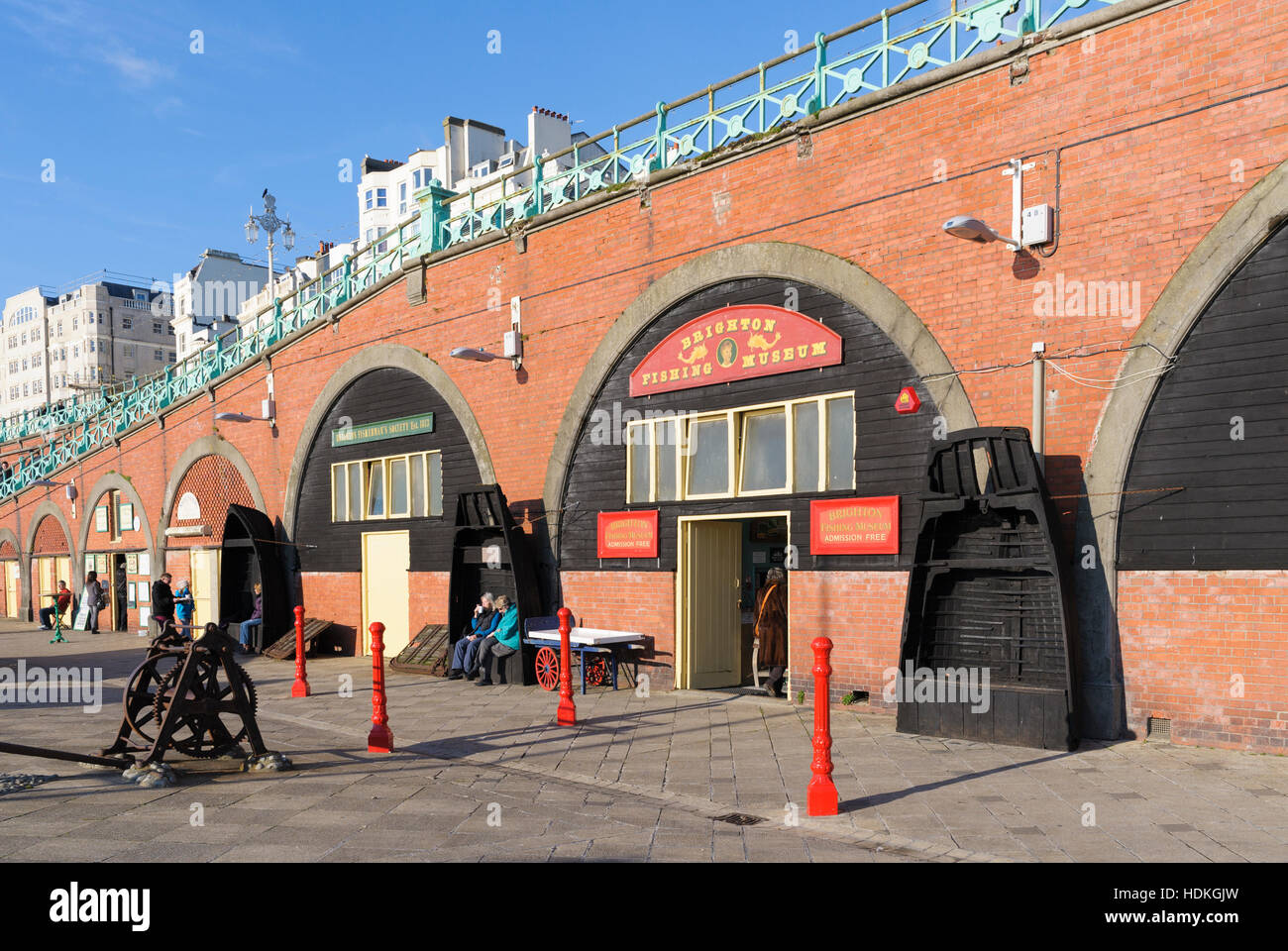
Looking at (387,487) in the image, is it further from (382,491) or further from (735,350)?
(735,350)

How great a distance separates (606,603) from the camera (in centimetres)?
1496

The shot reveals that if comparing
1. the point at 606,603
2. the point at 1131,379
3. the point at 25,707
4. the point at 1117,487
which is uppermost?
the point at 1131,379

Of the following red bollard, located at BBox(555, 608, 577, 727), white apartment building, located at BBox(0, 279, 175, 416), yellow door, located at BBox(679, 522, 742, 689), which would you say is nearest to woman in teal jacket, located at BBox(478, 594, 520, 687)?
yellow door, located at BBox(679, 522, 742, 689)

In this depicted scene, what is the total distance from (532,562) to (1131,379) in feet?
30.2

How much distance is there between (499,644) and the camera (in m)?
14.9

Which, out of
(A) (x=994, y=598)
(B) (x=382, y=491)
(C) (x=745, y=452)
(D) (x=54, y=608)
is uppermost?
(C) (x=745, y=452)

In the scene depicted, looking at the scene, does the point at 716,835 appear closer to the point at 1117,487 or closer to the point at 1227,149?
the point at 1117,487

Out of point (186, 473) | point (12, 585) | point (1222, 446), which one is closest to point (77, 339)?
point (12, 585)

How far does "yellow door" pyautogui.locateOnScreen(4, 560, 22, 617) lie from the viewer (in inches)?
1442

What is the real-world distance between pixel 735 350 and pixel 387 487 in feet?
29.3

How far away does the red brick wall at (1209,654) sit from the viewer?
8781mm

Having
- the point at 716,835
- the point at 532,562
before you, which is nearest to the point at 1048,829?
the point at 716,835

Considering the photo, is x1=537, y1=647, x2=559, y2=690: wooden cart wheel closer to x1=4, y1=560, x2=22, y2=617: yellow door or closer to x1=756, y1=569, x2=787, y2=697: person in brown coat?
x1=756, y1=569, x2=787, y2=697: person in brown coat

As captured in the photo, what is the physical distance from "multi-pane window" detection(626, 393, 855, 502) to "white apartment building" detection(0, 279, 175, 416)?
3070 inches
